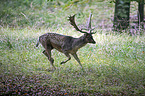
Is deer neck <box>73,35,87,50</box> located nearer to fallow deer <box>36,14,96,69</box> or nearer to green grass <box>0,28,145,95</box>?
fallow deer <box>36,14,96,69</box>

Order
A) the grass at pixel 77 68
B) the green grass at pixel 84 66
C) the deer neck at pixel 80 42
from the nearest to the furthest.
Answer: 1. the grass at pixel 77 68
2. the green grass at pixel 84 66
3. the deer neck at pixel 80 42

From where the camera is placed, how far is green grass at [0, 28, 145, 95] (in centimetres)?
450

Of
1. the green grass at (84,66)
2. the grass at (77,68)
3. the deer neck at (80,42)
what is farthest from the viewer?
the deer neck at (80,42)

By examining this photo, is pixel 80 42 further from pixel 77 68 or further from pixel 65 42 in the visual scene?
pixel 77 68

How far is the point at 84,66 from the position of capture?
19.9 ft

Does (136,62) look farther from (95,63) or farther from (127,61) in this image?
(95,63)

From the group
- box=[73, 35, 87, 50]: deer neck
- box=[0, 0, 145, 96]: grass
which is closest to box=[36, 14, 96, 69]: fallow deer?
box=[73, 35, 87, 50]: deer neck

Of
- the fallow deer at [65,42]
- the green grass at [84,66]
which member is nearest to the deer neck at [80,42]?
the fallow deer at [65,42]

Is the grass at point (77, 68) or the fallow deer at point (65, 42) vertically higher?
the fallow deer at point (65, 42)

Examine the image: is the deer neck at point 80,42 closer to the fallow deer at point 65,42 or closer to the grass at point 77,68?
the fallow deer at point 65,42

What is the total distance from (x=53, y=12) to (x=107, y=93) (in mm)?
10762

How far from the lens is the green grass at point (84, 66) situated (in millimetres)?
4504

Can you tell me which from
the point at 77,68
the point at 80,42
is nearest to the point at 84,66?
the point at 77,68

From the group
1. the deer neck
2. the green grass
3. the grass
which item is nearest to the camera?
the grass
